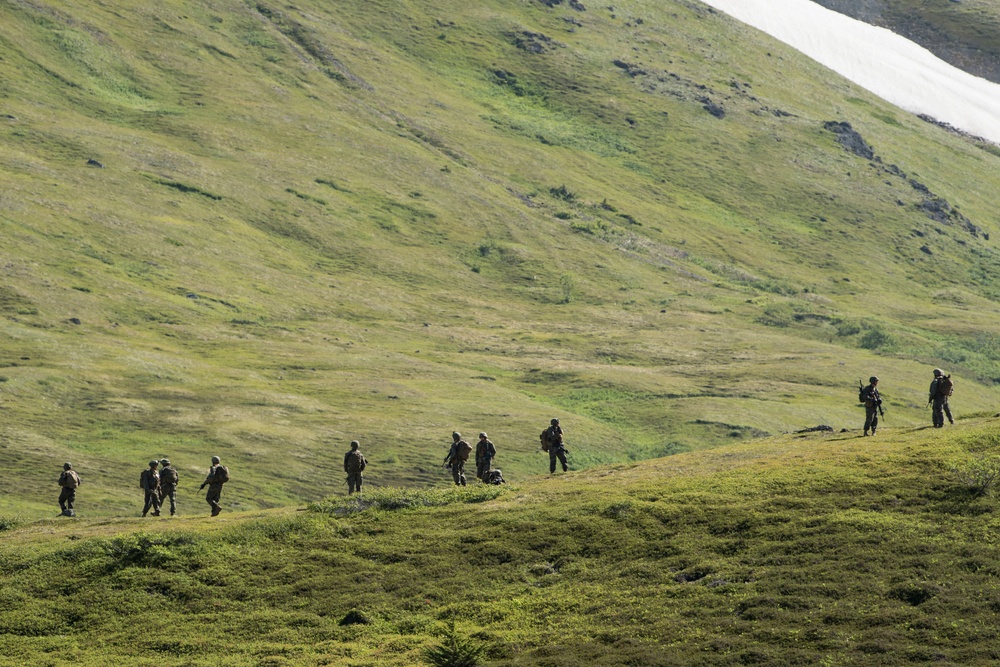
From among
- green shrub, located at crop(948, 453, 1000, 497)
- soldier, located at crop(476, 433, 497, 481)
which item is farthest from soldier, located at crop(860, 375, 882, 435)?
soldier, located at crop(476, 433, 497, 481)

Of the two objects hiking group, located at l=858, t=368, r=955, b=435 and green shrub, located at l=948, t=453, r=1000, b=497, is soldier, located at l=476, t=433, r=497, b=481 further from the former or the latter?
green shrub, located at l=948, t=453, r=1000, b=497

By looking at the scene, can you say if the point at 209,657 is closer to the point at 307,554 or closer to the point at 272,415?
the point at 307,554

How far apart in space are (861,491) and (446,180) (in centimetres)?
15126

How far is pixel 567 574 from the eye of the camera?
4238cm

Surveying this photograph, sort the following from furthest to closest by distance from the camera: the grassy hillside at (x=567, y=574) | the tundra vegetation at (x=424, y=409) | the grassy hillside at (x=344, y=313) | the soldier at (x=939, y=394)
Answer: the grassy hillside at (x=344, y=313) < the soldier at (x=939, y=394) < the tundra vegetation at (x=424, y=409) < the grassy hillside at (x=567, y=574)

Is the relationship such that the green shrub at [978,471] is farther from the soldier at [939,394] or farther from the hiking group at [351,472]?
the hiking group at [351,472]

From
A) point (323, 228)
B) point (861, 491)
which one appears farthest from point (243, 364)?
point (861, 491)

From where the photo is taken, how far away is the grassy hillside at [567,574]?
119 feet

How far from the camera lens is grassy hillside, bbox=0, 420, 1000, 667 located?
36.4m

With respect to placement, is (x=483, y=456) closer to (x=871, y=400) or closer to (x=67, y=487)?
(x=871, y=400)

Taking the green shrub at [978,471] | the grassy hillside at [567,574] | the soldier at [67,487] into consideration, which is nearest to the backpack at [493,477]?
the grassy hillside at [567,574]

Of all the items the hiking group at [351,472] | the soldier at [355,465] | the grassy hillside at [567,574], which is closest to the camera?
the grassy hillside at [567,574]

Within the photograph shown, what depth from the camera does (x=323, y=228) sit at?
169500 millimetres

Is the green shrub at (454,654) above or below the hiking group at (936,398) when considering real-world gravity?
below
